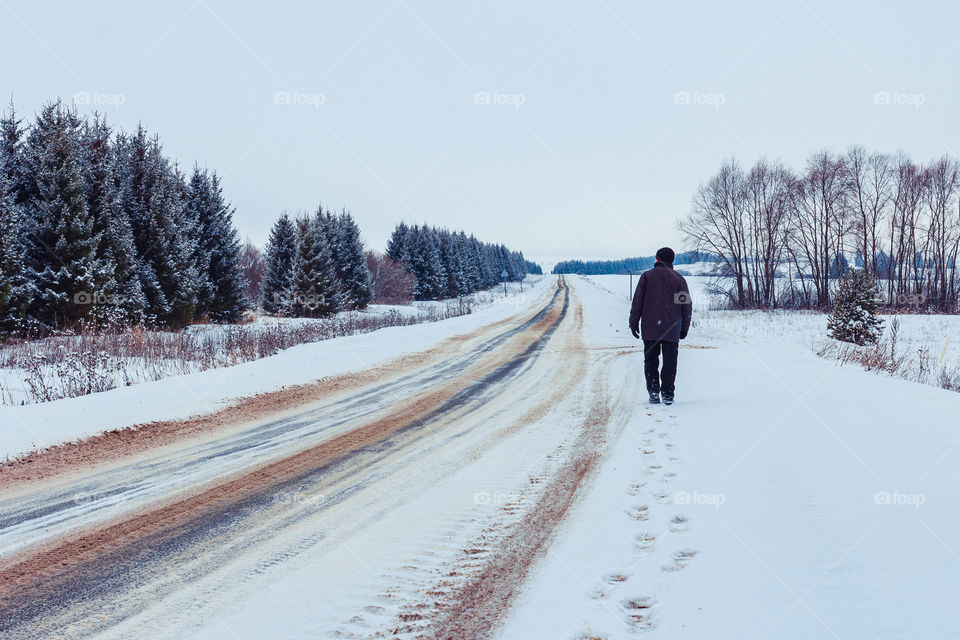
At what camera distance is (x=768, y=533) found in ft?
10.3

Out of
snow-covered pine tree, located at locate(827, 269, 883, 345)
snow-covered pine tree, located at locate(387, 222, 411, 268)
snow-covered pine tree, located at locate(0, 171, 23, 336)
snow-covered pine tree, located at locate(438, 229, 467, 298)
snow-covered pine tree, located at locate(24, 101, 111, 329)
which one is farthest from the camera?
snow-covered pine tree, located at locate(438, 229, 467, 298)

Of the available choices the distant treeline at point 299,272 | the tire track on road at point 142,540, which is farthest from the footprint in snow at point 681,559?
the distant treeline at point 299,272

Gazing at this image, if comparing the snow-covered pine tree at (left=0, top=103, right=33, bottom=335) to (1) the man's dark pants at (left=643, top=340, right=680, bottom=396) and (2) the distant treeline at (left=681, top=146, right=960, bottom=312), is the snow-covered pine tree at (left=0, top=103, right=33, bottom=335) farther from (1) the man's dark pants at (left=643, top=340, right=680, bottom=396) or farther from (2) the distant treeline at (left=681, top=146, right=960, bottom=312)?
(2) the distant treeline at (left=681, top=146, right=960, bottom=312)

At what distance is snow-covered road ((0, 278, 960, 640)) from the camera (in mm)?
2412

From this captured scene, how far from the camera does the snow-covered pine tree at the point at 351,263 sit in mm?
38500

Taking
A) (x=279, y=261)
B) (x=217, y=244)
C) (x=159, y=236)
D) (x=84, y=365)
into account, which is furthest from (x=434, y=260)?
(x=84, y=365)

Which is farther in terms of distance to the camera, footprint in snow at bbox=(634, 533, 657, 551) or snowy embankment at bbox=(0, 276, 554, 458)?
snowy embankment at bbox=(0, 276, 554, 458)

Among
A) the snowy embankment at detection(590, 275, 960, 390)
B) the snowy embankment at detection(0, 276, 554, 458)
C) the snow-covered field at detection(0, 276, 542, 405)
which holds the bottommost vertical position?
the snowy embankment at detection(590, 275, 960, 390)

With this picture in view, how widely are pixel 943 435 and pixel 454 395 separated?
5555 millimetres

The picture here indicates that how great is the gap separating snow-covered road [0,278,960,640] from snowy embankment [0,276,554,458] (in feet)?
3.86

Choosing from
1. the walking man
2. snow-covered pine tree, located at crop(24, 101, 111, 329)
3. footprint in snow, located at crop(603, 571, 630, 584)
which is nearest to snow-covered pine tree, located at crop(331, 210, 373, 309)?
snow-covered pine tree, located at crop(24, 101, 111, 329)

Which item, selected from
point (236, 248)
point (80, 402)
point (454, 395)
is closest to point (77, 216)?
point (236, 248)

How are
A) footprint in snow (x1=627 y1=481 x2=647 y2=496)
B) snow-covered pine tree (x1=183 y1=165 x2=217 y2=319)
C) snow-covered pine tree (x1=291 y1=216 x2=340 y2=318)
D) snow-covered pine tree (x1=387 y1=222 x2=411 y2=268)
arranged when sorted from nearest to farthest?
footprint in snow (x1=627 y1=481 x2=647 y2=496), snow-covered pine tree (x1=183 y1=165 x2=217 y2=319), snow-covered pine tree (x1=291 y1=216 x2=340 y2=318), snow-covered pine tree (x1=387 y1=222 x2=411 y2=268)

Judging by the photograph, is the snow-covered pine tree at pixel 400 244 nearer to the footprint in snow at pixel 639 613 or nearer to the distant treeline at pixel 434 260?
the distant treeline at pixel 434 260
